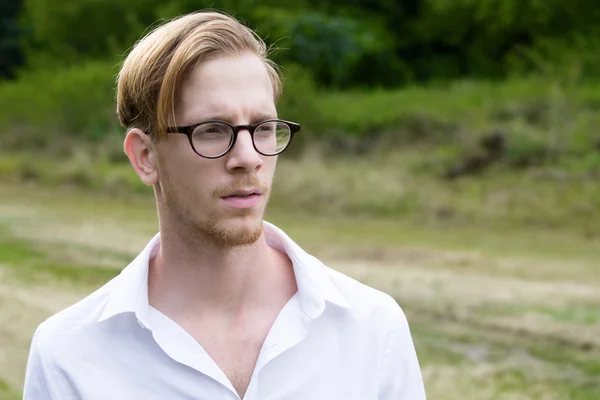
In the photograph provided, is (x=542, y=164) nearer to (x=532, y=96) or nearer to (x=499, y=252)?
(x=532, y=96)

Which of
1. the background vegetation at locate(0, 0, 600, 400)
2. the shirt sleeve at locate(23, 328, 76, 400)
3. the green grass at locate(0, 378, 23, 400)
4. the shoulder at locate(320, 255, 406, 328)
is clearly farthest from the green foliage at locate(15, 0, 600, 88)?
the shirt sleeve at locate(23, 328, 76, 400)

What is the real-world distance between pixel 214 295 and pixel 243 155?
1.02ft

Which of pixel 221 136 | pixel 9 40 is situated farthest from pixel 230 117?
pixel 9 40

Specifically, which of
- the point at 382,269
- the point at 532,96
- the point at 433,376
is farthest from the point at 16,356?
the point at 532,96

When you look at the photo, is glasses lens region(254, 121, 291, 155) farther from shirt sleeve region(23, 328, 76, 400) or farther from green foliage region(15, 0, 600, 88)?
green foliage region(15, 0, 600, 88)

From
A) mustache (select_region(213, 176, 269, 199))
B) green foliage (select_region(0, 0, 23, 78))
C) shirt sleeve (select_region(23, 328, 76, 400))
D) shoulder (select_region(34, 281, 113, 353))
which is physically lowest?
green foliage (select_region(0, 0, 23, 78))

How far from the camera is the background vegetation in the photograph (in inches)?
341

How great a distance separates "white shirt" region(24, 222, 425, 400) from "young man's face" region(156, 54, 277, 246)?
7.0 inches

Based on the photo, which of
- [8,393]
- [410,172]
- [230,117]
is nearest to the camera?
[230,117]

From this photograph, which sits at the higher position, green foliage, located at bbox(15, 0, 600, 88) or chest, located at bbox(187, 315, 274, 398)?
chest, located at bbox(187, 315, 274, 398)

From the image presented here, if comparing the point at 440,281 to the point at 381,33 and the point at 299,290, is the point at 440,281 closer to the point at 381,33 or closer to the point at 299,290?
the point at 299,290

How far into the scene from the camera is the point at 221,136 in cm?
198

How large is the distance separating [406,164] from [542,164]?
7.29 ft

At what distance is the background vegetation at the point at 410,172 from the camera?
28.4 ft
